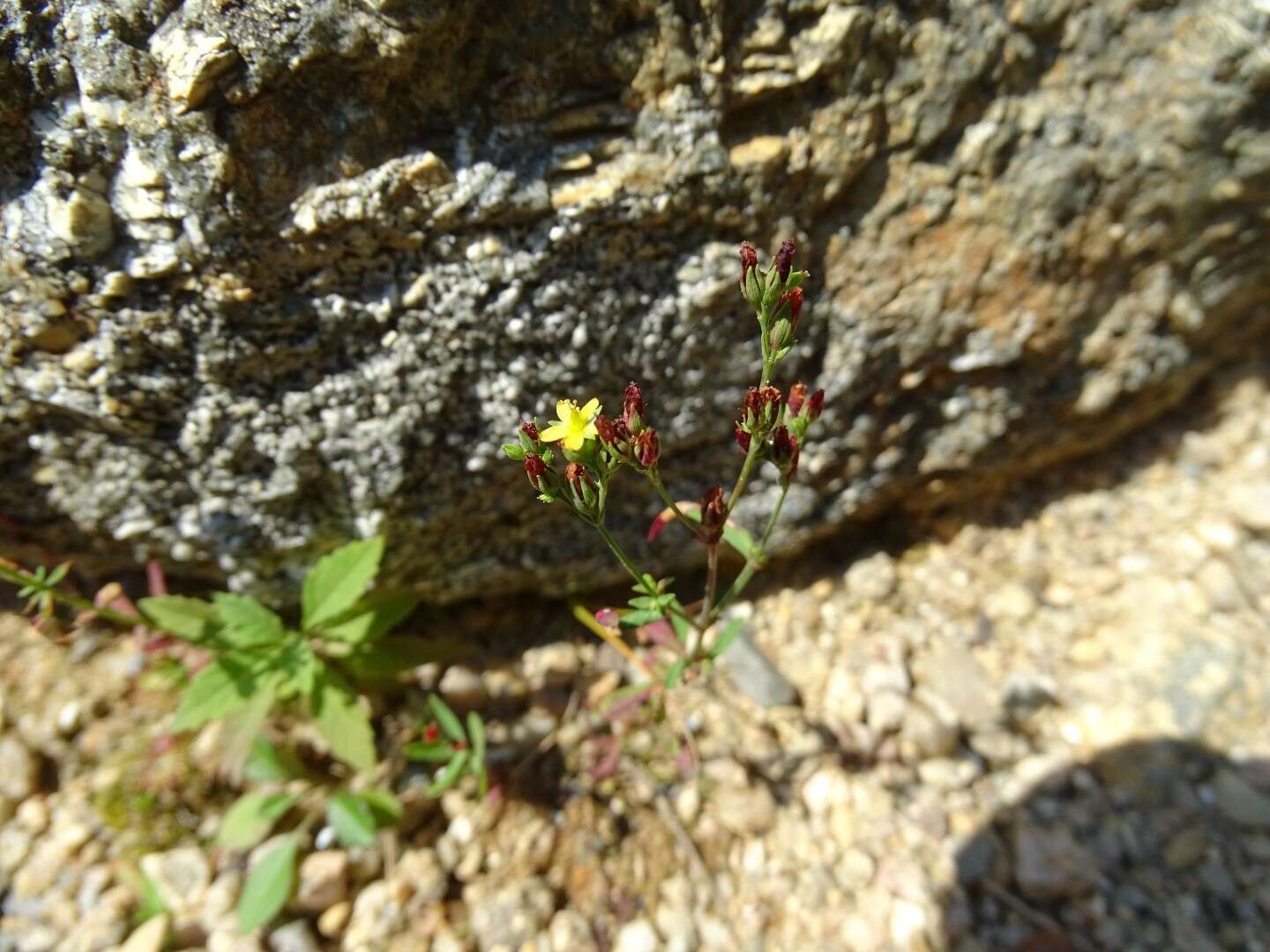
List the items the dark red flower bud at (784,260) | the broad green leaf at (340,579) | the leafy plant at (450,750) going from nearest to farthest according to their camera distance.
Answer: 1. the dark red flower bud at (784,260)
2. the broad green leaf at (340,579)
3. the leafy plant at (450,750)

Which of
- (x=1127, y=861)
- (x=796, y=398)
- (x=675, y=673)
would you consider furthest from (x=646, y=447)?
(x=1127, y=861)

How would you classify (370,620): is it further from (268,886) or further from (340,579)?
(268,886)

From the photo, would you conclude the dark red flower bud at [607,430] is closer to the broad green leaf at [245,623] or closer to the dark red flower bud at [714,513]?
the dark red flower bud at [714,513]

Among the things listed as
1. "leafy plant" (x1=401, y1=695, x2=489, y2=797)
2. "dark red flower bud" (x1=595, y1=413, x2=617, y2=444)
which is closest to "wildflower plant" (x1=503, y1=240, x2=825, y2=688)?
"dark red flower bud" (x1=595, y1=413, x2=617, y2=444)

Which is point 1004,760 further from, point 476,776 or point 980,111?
point 980,111

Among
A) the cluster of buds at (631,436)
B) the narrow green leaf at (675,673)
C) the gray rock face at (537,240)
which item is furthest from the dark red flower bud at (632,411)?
the narrow green leaf at (675,673)

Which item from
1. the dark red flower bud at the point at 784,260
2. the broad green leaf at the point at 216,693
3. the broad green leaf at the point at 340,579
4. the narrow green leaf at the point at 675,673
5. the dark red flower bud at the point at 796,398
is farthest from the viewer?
the broad green leaf at the point at 340,579

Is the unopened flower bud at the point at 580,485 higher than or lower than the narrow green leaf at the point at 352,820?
higher
